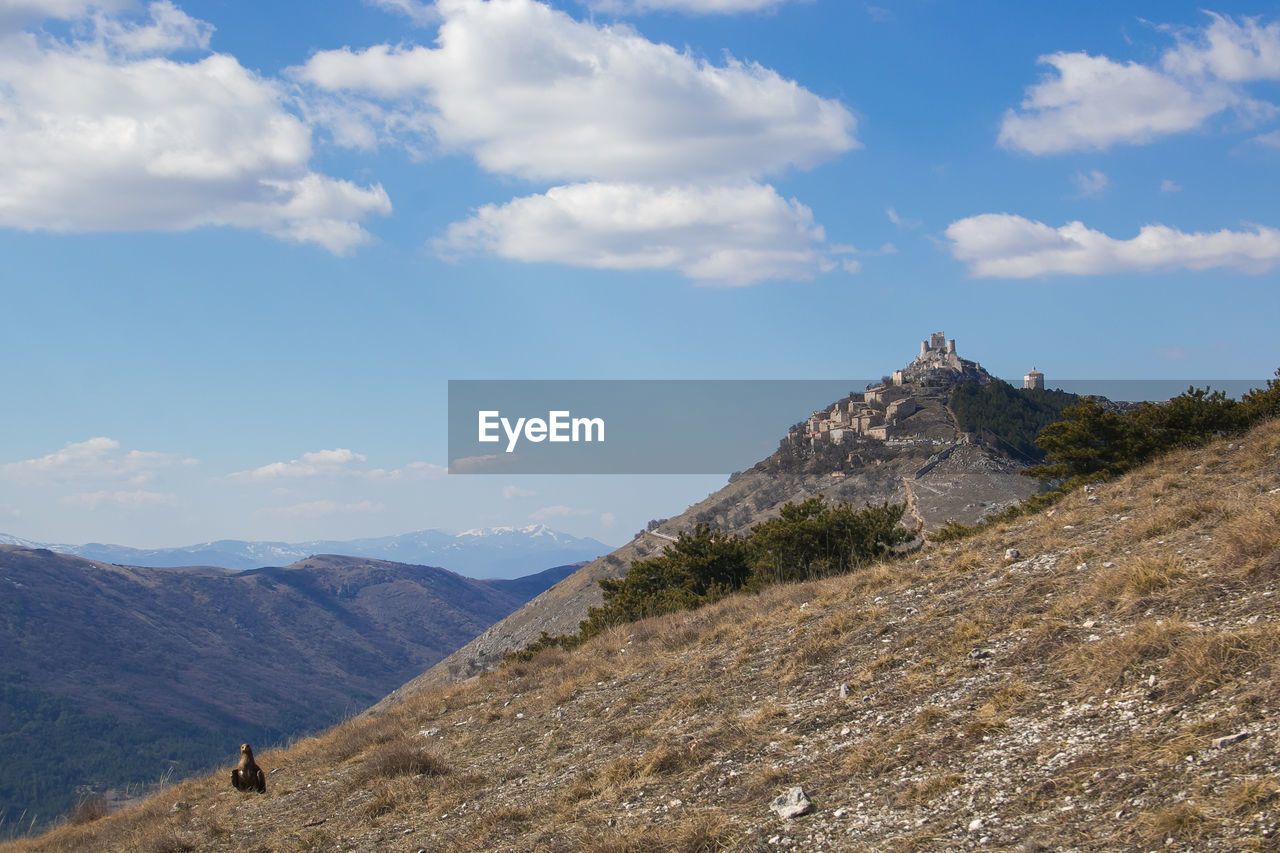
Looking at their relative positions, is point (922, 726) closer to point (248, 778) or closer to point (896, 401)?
point (248, 778)

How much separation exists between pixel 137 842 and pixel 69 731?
194414mm

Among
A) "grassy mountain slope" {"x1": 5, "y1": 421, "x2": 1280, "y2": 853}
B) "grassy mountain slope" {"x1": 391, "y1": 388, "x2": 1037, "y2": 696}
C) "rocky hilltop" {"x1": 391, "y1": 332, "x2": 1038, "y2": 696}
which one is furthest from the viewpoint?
"rocky hilltop" {"x1": 391, "y1": 332, "x2": 1038, "y2": 696}

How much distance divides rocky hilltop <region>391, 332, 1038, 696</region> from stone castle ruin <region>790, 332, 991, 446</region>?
218 mm

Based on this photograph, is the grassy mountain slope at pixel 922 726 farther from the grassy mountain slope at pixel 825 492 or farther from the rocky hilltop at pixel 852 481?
the grassy mountain slope at pixel 825 492

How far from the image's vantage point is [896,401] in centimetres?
11656

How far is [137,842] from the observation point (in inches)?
512

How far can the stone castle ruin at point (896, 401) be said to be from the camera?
106800 millimetres

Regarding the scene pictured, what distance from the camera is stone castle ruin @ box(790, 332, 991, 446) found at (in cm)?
10680

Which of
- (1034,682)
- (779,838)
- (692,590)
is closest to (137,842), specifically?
(779,838)

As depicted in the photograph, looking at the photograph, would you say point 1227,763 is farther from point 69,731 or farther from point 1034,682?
point 69,731

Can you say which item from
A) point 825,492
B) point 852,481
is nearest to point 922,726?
point 825,492

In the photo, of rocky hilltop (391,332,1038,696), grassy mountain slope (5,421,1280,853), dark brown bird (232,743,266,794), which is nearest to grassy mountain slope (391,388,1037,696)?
rocky hilltop (391,332,1038,696)

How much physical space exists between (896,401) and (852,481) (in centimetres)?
3449

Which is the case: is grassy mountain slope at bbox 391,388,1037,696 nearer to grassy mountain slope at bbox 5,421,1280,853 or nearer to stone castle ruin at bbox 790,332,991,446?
stone castle ruin at bbox 790,332,991,446
